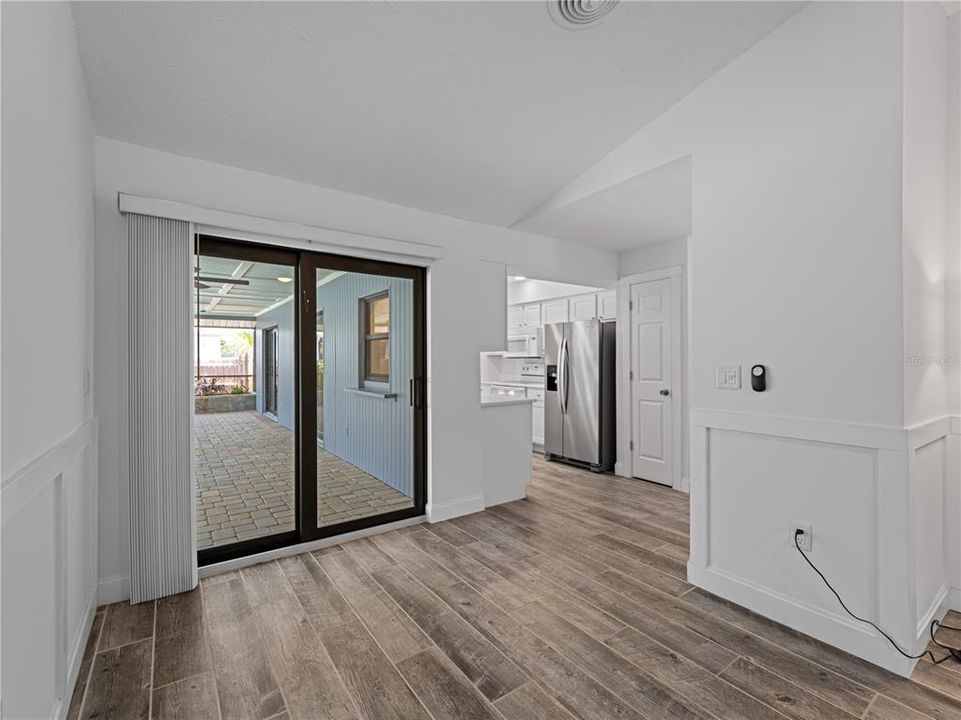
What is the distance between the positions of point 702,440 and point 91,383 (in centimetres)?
306

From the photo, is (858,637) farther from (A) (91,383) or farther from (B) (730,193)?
(A) (91,383)

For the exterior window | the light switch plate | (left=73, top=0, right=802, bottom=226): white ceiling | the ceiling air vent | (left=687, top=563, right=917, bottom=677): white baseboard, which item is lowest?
(left=687, top=563, right=917, bottom=677): white baseboard

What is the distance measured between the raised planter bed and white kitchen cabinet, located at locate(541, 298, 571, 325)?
4.17 metres

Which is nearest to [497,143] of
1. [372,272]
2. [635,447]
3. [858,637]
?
[372,272]

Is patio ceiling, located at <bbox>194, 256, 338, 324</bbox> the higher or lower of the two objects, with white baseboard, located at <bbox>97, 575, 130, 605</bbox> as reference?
higher

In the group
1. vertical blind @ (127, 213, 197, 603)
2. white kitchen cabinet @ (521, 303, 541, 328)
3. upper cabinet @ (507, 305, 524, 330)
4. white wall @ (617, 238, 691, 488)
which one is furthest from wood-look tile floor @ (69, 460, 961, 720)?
upper cabinet @ (507, 305, 524, 330)

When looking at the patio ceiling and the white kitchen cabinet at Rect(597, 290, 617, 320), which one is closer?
the patio ceiling

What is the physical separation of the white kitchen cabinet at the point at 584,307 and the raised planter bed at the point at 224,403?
3998 mm

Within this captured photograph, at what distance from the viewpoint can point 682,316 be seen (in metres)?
4.44

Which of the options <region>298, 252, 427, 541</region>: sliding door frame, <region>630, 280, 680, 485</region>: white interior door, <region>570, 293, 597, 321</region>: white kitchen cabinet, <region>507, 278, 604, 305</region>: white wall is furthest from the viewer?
<region>507, 278, 604, 305</region>: white wall

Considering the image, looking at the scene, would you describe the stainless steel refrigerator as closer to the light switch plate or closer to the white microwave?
the white microwave

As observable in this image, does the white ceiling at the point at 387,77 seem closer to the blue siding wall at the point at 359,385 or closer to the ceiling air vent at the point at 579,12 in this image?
the ceiling air vent at the point at 579,12

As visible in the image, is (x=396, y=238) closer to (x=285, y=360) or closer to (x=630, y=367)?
(x=285, y=360)

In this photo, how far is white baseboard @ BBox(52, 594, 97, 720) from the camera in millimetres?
1569
